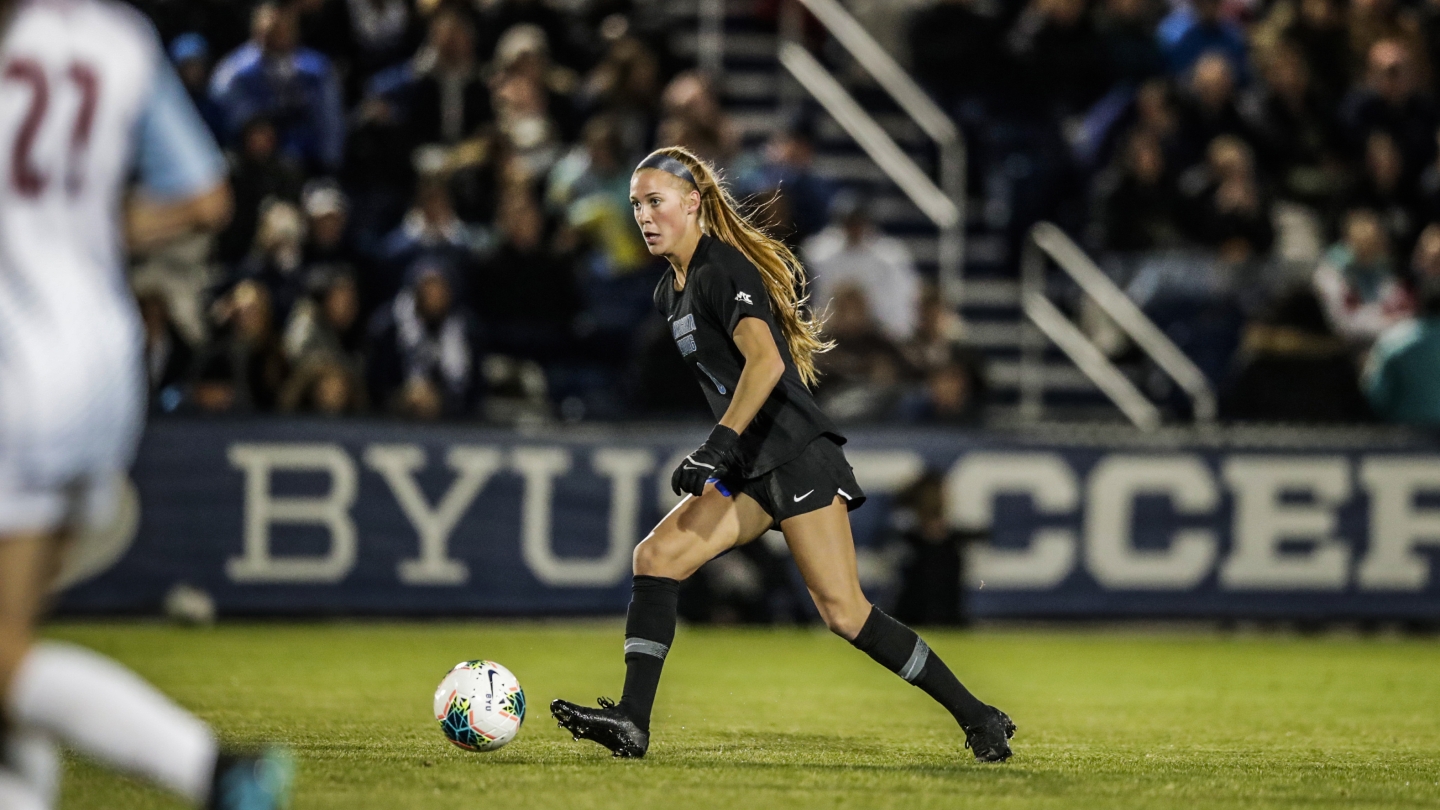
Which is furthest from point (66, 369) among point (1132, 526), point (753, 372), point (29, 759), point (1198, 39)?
point (1198, 39)

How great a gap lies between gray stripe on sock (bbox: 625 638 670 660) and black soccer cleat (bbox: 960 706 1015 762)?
1108mm

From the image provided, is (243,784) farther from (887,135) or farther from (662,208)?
(887,135)

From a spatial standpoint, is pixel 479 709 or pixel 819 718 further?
pixel 819 718

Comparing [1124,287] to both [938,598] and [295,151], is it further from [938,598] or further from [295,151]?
[295,151]

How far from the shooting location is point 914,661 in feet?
23.9

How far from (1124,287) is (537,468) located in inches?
200

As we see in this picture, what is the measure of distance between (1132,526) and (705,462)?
316 inches

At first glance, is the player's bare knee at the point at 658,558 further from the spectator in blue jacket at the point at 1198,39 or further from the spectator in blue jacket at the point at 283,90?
the spectator in blue jacket at the point at 1198,39

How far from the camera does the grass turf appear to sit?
6.48m

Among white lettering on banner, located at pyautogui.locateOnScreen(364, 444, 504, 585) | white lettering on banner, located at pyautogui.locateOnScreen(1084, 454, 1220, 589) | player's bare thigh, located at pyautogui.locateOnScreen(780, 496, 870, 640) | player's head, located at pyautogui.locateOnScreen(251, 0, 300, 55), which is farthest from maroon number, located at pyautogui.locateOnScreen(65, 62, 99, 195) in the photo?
player's head, located at pyautogui.locateOnScreen(251, 0, 300, 55)

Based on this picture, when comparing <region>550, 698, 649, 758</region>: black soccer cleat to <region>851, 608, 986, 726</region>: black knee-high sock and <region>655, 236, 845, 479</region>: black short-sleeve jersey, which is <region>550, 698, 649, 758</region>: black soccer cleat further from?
<region>655, 236, 845, 479</region>: black short-sleeve jersey

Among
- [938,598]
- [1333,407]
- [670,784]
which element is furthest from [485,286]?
[670,784]

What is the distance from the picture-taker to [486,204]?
15.8m

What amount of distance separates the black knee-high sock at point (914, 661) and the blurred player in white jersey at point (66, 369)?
10.0ft
